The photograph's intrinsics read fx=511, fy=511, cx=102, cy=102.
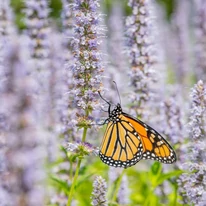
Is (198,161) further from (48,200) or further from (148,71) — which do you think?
(48,200)

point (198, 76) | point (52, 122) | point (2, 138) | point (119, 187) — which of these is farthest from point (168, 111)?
point (198, 76)

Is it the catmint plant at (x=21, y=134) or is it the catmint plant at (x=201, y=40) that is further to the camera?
the catmint plant at (x=201, y=40)

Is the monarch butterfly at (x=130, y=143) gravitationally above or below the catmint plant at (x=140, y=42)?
below

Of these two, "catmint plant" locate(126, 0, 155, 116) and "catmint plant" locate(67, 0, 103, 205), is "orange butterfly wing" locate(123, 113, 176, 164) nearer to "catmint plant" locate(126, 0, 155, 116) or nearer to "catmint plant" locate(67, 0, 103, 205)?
"catmint plant" locate(126, 0, 155, 116)

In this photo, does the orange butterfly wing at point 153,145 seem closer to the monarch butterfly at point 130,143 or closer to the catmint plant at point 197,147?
the monarch butterfly at point 130,143

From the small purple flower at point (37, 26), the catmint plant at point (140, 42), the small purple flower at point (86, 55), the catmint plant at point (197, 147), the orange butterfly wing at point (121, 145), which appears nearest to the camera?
the small purple flower at point (86, 55)

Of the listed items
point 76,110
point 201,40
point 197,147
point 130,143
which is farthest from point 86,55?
point 201,40

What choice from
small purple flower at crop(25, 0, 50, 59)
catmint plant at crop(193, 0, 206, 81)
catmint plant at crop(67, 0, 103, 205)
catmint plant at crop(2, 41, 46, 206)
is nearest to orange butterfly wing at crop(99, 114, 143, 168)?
catmint plant at crop(67, 0, 103, 205)

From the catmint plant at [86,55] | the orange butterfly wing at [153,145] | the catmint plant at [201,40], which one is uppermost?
the catmint plant at [201,40]

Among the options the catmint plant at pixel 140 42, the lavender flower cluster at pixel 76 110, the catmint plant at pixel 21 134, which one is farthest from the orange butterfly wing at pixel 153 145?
the catmint plant at pixel 21 134
